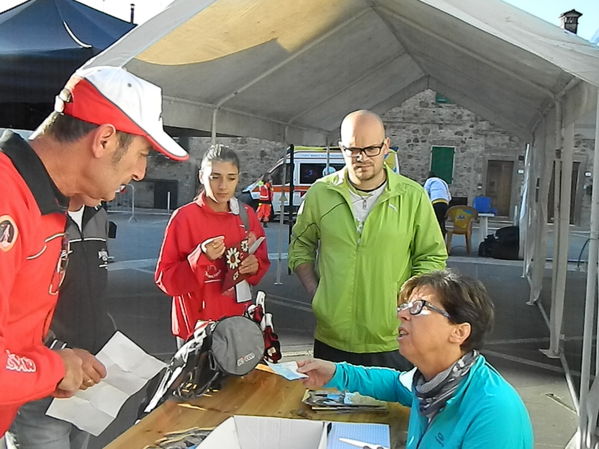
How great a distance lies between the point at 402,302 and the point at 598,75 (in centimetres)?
183

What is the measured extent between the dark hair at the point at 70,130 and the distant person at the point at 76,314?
0.66 m

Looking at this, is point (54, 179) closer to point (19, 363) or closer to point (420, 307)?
point (19, 363)

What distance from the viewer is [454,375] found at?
60.2 inches

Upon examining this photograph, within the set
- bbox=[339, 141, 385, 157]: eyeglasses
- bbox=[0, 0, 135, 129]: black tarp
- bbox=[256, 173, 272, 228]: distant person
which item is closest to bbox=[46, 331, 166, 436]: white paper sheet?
bbox=[339, 141, 385, 157]: eyeglasses

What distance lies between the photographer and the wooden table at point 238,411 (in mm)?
1752

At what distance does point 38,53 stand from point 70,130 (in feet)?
12.1

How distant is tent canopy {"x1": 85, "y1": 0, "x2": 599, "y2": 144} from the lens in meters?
2.84

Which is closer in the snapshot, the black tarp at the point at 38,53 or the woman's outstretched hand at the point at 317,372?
the woman's outstretched hand at the point at 317,372

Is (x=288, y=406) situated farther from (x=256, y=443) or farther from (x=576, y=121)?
(x=576, y=121)

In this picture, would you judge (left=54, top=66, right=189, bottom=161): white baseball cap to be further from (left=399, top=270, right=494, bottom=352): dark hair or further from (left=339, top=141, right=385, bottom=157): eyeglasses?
(left=339, top=141, right=385, bottom=157): eyeglasses

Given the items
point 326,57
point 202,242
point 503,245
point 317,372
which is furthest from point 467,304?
point 503,245

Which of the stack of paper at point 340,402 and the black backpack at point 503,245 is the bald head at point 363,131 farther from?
the black backpack at point 503,245

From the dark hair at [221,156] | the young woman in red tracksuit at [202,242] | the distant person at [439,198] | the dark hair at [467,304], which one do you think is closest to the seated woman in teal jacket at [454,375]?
the dark hair at [467,304]

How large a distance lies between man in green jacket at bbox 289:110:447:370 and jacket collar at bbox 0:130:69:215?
1444 millimetres
